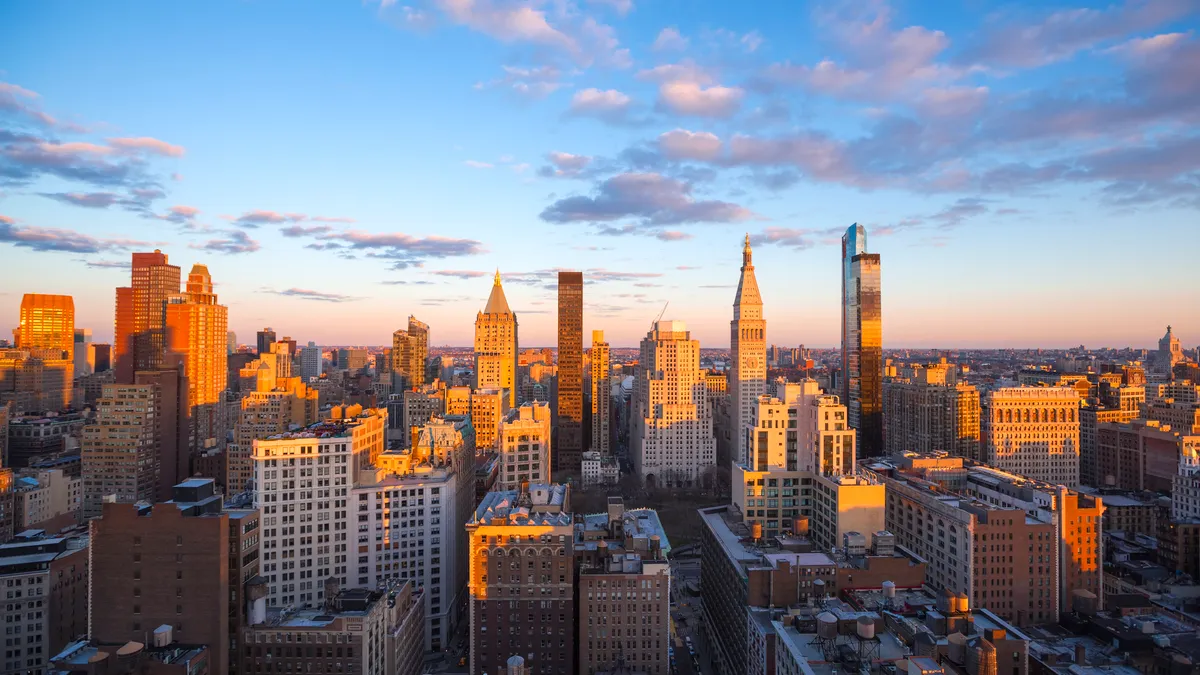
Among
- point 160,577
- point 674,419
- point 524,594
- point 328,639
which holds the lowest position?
point 328,639

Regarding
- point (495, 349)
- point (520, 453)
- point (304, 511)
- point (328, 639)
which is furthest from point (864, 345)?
point (328, 639)

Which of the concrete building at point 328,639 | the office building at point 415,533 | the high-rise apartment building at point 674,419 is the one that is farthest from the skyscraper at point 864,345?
the concrete building at point 328,639

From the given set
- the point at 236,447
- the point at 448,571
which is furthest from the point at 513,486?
the point at 236,447

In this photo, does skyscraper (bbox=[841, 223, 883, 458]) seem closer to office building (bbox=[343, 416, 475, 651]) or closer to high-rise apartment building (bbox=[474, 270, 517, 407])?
high-rise apartment building (bbox=[474, 270, 517, 407])

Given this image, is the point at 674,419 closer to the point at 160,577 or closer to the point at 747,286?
the point at 747,286

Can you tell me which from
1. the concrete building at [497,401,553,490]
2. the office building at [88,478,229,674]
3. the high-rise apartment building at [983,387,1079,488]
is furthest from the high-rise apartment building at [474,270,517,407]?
the office building at [88,478,229,674]

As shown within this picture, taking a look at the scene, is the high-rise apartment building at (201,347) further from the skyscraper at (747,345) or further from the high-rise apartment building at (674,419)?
the skyscraper at (747,345)

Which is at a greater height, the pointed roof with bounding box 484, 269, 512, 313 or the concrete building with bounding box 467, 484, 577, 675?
the pointed roof with bounding box 484, 269, 512, 313
